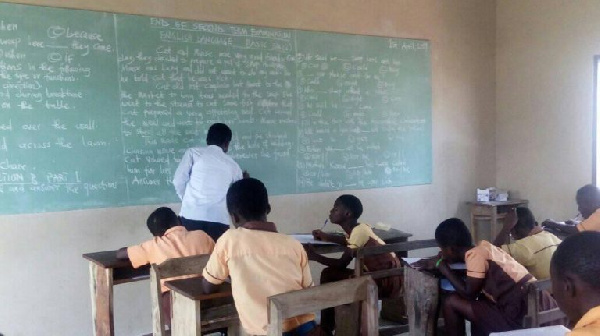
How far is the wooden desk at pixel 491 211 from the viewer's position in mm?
5531

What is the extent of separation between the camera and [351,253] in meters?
3.20

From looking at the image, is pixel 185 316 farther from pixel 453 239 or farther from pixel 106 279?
pixel 453 239

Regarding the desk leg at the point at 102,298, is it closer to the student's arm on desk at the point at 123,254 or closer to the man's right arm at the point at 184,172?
the student's arm on desk at the point at 123,254

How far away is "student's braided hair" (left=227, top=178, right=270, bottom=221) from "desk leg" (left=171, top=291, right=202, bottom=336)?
1.31 feet

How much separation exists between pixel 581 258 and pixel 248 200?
1.26 meters

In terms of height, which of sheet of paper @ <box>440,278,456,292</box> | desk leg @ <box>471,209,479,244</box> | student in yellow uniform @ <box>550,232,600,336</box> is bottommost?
desk leg @ <box>471,209,479,244</box>

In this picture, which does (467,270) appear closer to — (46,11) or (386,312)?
(386,312)

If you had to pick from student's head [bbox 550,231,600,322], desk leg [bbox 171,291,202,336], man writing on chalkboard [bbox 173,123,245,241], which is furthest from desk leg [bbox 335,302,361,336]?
man writing on chalkboard [bbox 173,123,245,241]

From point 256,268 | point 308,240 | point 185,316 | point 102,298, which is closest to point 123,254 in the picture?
point 102,298

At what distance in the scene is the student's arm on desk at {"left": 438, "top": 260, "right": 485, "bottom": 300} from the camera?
2639mm

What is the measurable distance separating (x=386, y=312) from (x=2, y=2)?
133 inches

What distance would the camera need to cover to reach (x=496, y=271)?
2588 millimetres

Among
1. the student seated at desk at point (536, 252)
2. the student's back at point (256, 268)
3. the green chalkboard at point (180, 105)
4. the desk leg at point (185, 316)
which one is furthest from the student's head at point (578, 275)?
the green chalkboard at point (180, 105)

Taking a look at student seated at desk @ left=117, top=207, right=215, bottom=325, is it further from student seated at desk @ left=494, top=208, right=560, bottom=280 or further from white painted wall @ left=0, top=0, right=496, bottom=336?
student seated at desk @ left=494, top=208, right=560, bottom=280
